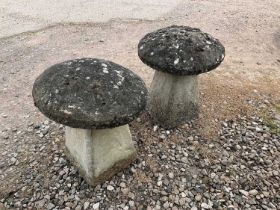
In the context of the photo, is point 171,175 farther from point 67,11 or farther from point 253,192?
point 67,11

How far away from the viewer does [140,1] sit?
10.1m

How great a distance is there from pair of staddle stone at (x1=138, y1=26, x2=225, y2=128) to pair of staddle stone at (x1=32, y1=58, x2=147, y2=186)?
610mm

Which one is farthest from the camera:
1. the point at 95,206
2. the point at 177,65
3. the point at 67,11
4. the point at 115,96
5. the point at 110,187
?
the point at 67,11

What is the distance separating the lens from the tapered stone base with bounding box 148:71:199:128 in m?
4.66

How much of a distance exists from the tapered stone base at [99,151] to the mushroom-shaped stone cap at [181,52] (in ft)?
2.90

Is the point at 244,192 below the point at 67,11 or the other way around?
the other way around


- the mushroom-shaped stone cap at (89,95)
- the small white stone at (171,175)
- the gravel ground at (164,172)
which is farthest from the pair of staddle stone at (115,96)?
the small white stone at (171,175)

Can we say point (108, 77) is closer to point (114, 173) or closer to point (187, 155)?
point (114, 173)

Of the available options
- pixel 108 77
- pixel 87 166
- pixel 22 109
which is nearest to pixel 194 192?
pixel 87 166

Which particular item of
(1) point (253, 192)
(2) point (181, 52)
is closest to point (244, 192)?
(1) point (253, 192)

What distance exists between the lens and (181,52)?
167 inches

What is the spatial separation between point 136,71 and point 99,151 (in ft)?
9.38

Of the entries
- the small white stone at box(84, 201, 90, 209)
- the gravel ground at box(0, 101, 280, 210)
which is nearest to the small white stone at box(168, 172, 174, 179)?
the gravel ground at box(0, 101, 280, 210)

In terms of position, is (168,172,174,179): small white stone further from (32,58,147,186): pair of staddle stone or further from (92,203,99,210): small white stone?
(92,203,99,210): small white stone
